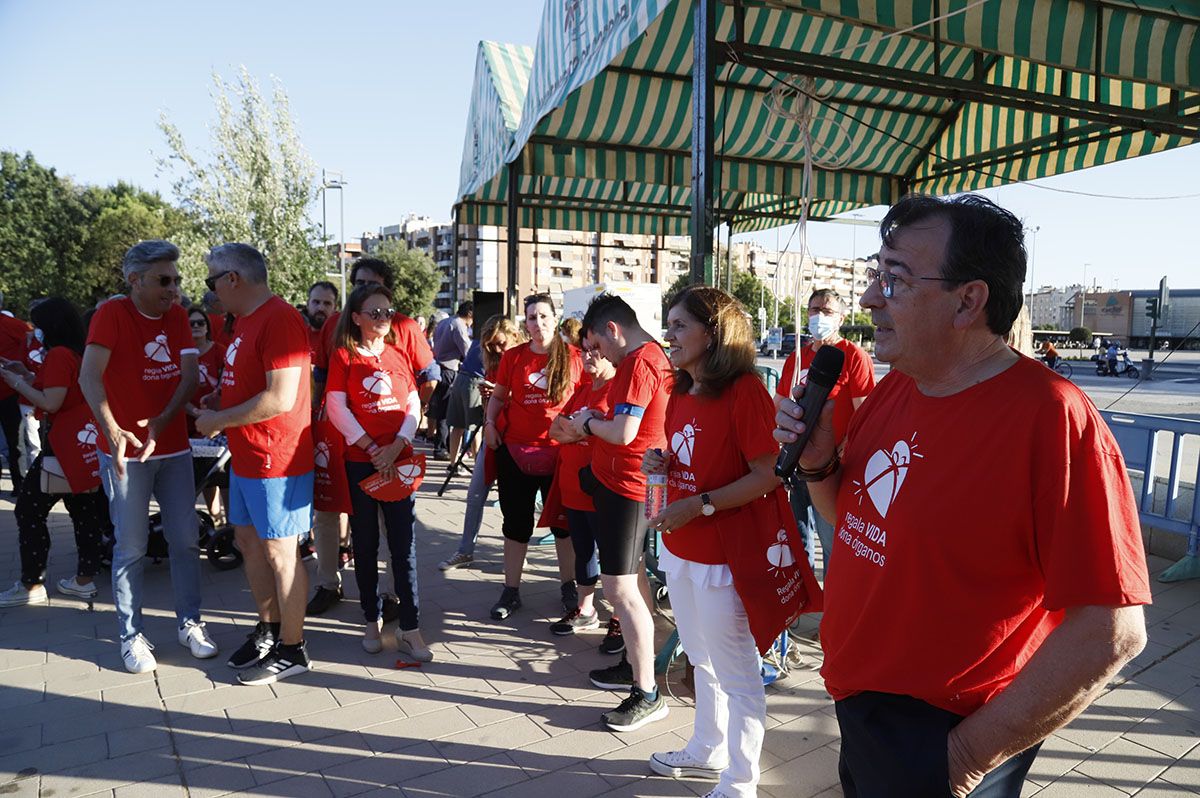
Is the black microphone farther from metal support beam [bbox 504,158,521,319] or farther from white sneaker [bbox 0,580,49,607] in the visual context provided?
metal support beam [bbox 504,158,521,319]

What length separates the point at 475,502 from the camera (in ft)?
17.3

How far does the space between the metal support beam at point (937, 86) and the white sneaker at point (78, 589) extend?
5424 millimetres

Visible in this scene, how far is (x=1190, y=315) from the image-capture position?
40031mm

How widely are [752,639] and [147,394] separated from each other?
11.1 ft

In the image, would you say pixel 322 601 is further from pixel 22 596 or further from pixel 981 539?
pixel 981 539

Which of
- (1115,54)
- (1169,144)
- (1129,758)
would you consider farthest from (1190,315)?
(1129,758)

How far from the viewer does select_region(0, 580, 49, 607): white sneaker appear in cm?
466

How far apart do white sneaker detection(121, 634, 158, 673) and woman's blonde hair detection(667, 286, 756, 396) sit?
3286mm

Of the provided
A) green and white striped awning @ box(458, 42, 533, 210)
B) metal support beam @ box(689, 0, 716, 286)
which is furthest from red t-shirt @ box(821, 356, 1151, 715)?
green and white striped awning @ box(458, 42, 533, 210)

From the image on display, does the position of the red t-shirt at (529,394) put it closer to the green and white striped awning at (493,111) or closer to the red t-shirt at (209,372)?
the red t-shirt at (209,372)

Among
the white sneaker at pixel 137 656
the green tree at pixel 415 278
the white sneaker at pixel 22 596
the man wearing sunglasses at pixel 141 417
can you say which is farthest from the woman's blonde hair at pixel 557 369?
the green tree at pixel 415 278

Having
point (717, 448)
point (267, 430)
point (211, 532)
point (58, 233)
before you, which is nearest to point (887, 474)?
point (717, 448)

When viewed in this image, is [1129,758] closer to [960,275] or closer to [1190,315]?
[960,275]

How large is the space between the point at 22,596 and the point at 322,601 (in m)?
2.02
